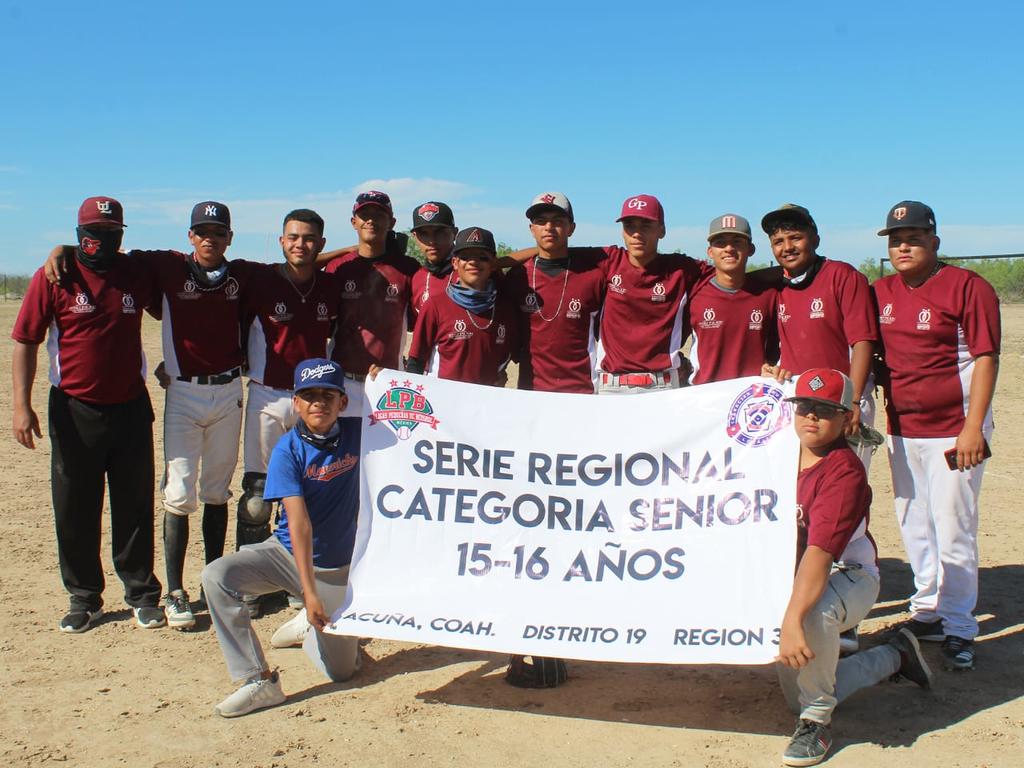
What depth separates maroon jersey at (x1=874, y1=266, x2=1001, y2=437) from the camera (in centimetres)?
557

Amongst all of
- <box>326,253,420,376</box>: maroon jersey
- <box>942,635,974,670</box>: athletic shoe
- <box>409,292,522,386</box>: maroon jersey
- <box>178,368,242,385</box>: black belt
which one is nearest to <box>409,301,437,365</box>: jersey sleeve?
<box>409,292,522,386</box>: maroon jersey

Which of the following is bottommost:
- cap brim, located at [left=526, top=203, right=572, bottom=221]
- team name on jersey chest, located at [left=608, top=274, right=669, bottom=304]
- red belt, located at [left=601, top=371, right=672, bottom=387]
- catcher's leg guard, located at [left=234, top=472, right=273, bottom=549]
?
catcher's leg guard, located at [left=234, top=472, right=273, bottom=549]

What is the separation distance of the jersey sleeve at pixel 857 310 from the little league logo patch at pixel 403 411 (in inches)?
101

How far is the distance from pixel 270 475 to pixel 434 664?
1537 mm

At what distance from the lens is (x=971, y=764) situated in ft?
14.6

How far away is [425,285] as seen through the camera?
6625mm

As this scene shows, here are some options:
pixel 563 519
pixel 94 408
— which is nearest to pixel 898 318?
pixel 563 519

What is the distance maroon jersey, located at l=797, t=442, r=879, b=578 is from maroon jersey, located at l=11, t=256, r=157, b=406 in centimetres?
421

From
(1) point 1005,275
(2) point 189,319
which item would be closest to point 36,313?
(2) point 189,319

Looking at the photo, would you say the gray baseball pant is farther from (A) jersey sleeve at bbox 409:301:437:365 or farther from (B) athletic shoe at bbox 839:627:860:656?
(B) athletic shoe at bbox 839:627:860:656

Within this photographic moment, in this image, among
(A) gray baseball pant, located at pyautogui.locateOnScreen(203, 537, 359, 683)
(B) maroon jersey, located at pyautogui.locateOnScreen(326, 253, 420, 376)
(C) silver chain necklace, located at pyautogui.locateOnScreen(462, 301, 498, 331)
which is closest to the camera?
(A) gray baseball pant, located at pyautogui.locateOnScreen(203, 537, 359, 683)

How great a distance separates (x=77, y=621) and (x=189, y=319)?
6.76 feet

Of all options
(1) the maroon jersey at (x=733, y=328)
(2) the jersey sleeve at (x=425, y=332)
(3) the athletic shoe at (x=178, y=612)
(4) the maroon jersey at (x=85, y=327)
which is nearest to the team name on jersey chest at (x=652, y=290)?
(1) the maroon jersey at (x=733, y=328)

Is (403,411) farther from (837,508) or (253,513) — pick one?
(837,508)
